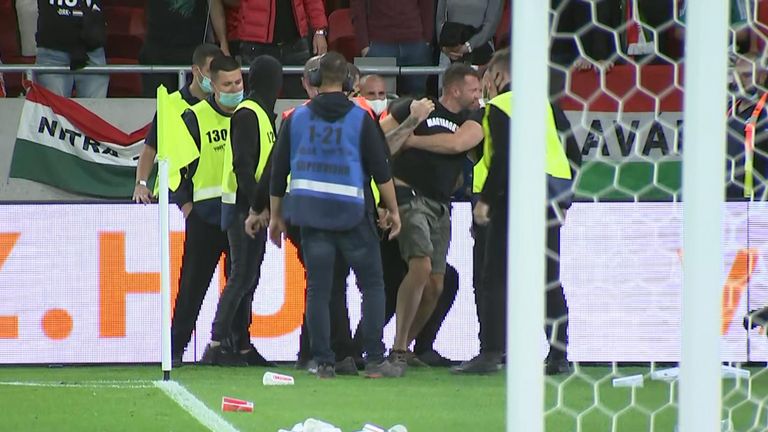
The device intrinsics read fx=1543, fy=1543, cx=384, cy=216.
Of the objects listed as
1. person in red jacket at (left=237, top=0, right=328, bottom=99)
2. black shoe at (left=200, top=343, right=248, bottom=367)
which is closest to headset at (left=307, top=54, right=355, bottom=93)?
black shoe at (left=200, top=343, right=248, bottom=367)

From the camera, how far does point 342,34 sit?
12578 mm

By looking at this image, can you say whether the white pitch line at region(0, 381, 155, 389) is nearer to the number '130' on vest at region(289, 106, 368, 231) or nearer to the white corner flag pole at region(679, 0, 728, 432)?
the number '130' on vest at region(289, 106, 368, 231)

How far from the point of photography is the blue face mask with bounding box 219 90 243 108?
938 centimetres

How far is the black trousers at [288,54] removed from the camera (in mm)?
11711

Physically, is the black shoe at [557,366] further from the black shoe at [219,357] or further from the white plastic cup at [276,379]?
the black shoe at [219,357]

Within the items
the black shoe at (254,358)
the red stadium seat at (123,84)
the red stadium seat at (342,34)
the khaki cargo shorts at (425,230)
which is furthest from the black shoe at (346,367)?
the red stadium seat at (123,84)

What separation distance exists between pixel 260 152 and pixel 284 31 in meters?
3.00

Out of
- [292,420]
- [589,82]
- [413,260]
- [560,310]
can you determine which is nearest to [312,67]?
[413,260]

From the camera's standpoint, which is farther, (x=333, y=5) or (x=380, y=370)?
(x=333, y=5)

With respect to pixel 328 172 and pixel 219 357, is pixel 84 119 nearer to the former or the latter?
pixel 219 357

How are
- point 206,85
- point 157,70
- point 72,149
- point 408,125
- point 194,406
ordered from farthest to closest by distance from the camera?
point 72,149 → point 157,70 → point 206,85 → point 408,125 → point 194,406

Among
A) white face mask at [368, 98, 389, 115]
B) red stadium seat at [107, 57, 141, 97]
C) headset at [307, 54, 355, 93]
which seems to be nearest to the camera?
headset at [307, 54, 355, 93]

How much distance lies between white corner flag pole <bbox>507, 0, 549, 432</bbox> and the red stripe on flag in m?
8.33

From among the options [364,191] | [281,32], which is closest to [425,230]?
[364,191]
